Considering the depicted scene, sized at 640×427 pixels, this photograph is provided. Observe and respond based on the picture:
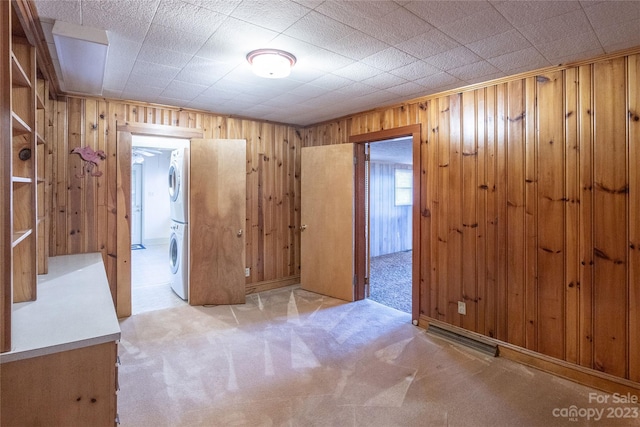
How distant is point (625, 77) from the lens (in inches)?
86.2

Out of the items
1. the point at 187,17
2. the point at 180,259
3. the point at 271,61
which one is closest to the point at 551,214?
the point at 271,61

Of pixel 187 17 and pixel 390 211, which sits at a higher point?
pixel 187 17

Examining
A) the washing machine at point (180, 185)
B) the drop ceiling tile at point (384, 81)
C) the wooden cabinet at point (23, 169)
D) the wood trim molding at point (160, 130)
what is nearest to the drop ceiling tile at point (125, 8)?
the wooden cabinet at point (23, 169)

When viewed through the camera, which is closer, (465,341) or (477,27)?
(477,27)

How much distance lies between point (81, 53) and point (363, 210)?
3.11 metres

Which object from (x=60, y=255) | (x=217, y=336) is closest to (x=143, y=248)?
(x=60, y=255)

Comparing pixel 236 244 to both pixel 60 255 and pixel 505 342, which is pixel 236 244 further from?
pixel 505 342

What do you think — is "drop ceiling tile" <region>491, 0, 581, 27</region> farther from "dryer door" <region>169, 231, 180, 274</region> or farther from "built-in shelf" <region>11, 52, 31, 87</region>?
"dryer door" <region>169, 231, 180, 274</region>

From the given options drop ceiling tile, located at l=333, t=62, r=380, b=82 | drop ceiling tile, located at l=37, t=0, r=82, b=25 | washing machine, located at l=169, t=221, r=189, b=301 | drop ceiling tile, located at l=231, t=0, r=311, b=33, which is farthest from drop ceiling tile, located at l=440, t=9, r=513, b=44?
washing machine, located at l=169, t=221, r=189, b=301

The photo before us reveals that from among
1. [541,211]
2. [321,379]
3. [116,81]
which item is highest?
[116,81]

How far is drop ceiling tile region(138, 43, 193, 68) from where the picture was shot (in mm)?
2240

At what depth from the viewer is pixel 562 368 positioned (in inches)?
97.3

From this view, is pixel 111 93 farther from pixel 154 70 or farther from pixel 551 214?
pixel 551 214

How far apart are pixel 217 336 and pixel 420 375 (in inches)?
71.3
